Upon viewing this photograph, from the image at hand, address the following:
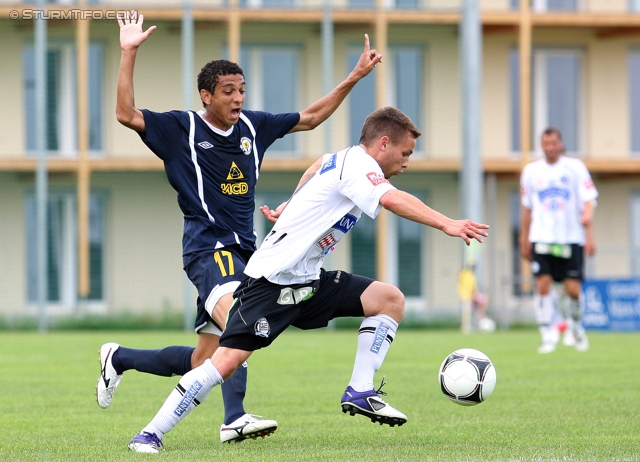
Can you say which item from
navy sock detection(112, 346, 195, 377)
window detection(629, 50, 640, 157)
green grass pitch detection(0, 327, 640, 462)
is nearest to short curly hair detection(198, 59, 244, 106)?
navy sock detection(112, 346, 195, 377)

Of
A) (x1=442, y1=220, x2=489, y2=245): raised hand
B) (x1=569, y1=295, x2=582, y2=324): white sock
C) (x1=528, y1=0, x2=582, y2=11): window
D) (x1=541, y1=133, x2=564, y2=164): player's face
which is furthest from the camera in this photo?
(x1=528, y1=0, x2=582, y2=11): window

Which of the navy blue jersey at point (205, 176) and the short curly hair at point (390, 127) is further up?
the short curly hair at point (390, 127)

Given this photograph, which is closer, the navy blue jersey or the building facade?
the navy blue jersey

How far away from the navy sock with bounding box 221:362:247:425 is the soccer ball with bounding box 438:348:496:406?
1.14 metres

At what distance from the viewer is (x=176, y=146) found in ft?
21.3

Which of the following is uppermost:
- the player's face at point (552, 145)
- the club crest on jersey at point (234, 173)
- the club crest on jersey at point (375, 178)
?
the player's face at point (552, 145)

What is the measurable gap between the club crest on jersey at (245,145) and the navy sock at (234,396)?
126cm

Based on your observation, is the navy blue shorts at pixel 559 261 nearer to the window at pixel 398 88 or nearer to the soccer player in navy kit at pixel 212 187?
the soccer player in navy kit at pixel 212 187

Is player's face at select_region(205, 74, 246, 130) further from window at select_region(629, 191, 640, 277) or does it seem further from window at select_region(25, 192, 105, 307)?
window at select_region(629, 191, 640, 277)

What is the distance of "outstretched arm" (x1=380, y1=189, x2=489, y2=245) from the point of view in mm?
5152

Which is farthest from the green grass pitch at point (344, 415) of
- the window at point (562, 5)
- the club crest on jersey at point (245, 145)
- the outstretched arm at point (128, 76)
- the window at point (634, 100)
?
the window at point (562, 5)

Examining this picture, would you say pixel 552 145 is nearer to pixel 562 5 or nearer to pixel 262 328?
pixel 262 328

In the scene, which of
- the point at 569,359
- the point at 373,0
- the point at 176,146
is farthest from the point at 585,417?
the point at 373,0

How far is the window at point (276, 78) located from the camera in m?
25.6
